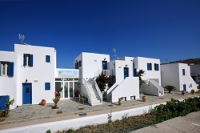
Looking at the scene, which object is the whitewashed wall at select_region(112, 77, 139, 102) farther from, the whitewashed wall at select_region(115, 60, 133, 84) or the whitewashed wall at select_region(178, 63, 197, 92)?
the whitewashed wall at select_region(178, 63, 197, 92)

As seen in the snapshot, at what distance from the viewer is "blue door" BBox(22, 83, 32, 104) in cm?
1290

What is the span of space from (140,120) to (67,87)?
10.9 m

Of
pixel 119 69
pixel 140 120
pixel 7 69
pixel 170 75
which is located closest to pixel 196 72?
pixel 170 75

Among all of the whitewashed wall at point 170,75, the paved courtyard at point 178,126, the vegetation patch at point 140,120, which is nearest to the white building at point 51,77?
the vegetation patch at point 140,120

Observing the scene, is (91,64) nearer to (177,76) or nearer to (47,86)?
(47,86)

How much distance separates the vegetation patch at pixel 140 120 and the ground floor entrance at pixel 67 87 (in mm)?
9693

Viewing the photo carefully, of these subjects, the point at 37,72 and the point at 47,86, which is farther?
the point at 47,86

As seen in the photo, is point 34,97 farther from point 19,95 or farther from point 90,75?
point 90,75

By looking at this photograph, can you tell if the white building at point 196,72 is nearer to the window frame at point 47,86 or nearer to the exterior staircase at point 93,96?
the exterior staircase at point 93,96

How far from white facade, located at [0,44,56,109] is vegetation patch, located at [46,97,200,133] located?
28.3 feet

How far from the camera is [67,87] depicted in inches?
634

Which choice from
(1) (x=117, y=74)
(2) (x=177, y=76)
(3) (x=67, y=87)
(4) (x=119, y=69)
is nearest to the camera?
(3) (x=67, y=87)

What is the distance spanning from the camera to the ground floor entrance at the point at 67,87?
1571 centimetres

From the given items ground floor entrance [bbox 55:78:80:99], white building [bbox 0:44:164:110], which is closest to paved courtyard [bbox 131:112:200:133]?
white building [bbox 0:44:164:110]
